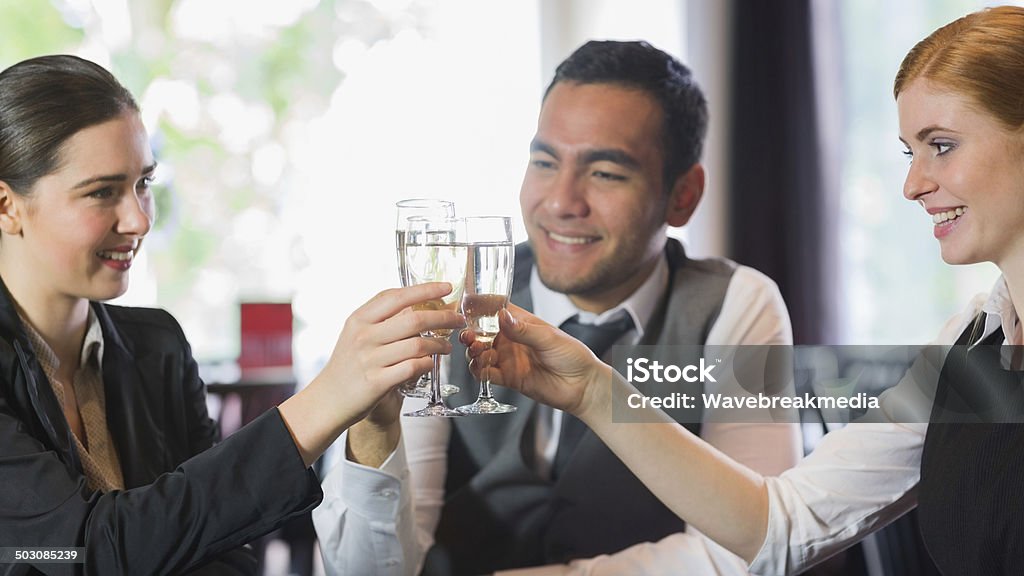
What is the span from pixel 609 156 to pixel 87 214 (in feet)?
2.73

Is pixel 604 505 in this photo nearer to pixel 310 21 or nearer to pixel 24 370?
pixel 24 370

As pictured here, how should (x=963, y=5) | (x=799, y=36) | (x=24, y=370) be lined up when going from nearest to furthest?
(x=24, y=370), (x=963, y=5), (x=799, y=36)

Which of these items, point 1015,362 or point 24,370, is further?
point 1015,362

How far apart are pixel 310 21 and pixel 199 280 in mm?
1185

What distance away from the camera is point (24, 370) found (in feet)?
3.95

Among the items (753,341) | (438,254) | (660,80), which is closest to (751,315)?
(753,341)

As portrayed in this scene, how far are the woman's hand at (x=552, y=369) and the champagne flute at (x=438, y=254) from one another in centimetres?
16

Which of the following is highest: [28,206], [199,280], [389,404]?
[28,206]

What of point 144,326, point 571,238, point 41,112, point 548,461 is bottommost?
point 548,461

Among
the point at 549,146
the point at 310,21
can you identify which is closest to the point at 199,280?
the point at 310,21

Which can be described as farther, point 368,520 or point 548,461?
point 548,461

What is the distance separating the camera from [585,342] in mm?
1793

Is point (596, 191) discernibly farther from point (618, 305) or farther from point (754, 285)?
point (754, 285)

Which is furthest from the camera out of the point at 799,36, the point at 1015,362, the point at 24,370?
the point at 799,36
